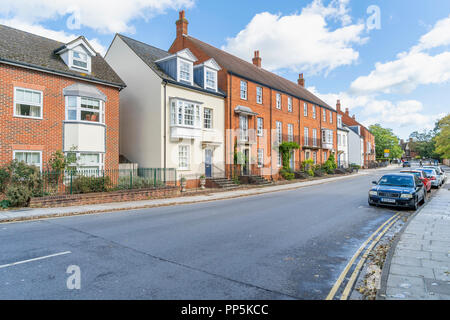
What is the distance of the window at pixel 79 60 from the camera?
1612 cm

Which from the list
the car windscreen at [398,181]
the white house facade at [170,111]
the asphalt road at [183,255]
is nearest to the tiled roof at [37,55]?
the white house facade at [170,111]

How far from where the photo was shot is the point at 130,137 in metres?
20.6

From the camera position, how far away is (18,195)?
452 inches

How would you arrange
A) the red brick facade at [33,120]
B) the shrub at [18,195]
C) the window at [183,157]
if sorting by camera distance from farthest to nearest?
1. the window at [183,157]
2. the red brick facade at [33,120]
3. the shrub at [18,195]

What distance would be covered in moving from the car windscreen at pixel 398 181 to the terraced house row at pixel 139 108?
11.9 metres

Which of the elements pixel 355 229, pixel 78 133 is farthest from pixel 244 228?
pixel 78 133

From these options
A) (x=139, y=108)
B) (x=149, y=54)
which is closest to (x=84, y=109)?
(x=139, y=108)

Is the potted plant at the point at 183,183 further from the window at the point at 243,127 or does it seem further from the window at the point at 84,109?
the window at the point at 243,127

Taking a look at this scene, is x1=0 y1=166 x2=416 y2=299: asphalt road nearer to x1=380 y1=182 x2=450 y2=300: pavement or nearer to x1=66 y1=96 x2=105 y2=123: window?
x1=380 y1=182 x2=450 y2=300: pavement

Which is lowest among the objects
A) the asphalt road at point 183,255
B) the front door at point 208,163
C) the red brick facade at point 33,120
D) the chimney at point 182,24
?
the asphalt road at point 183,255

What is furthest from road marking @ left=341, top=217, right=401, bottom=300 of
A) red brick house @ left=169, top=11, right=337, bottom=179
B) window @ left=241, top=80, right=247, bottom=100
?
window @ left=241, top=80, right=247, bottom=100

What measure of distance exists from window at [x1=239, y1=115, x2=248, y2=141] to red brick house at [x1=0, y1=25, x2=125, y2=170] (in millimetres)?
10643

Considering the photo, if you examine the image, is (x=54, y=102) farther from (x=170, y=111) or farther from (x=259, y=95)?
(x=259, y=95)

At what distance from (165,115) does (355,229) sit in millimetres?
13922
